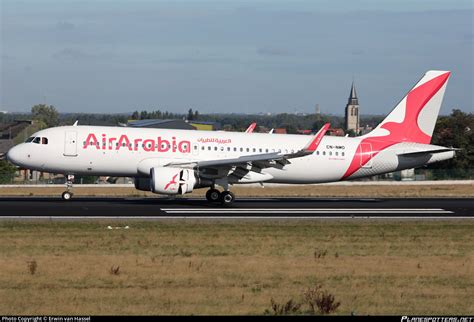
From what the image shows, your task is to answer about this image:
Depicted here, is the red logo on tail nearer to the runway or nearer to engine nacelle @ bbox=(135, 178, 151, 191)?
the runway

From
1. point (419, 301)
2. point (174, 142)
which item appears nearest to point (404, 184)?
point (174, 142)

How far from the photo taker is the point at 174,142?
39969 mm

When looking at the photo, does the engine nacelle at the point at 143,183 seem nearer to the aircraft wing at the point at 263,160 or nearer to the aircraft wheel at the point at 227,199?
the aircraft wing at the point at 263,160

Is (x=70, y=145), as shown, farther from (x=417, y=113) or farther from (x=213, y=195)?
(x=417, y=113)

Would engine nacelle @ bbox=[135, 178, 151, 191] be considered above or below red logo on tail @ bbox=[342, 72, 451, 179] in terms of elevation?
below

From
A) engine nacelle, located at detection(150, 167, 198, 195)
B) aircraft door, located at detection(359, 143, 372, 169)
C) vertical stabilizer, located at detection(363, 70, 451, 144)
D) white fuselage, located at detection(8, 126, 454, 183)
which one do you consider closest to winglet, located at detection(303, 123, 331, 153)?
white fuselage, located at detection(8, 126, 454, 183)

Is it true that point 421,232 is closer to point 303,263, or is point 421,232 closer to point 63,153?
point 303,263

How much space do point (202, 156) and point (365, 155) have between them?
27.5 ft

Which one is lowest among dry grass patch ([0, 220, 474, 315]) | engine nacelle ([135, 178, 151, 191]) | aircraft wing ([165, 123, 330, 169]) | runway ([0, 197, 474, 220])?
dry grass patch ([0, 220, 474, 315])

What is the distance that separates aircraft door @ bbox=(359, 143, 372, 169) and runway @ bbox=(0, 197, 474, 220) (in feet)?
6.40

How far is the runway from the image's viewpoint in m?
34.4

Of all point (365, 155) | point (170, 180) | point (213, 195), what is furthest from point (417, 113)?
point (170, 180)

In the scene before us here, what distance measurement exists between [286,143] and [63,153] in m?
10.6

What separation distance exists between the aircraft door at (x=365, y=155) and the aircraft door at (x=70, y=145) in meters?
14.0
